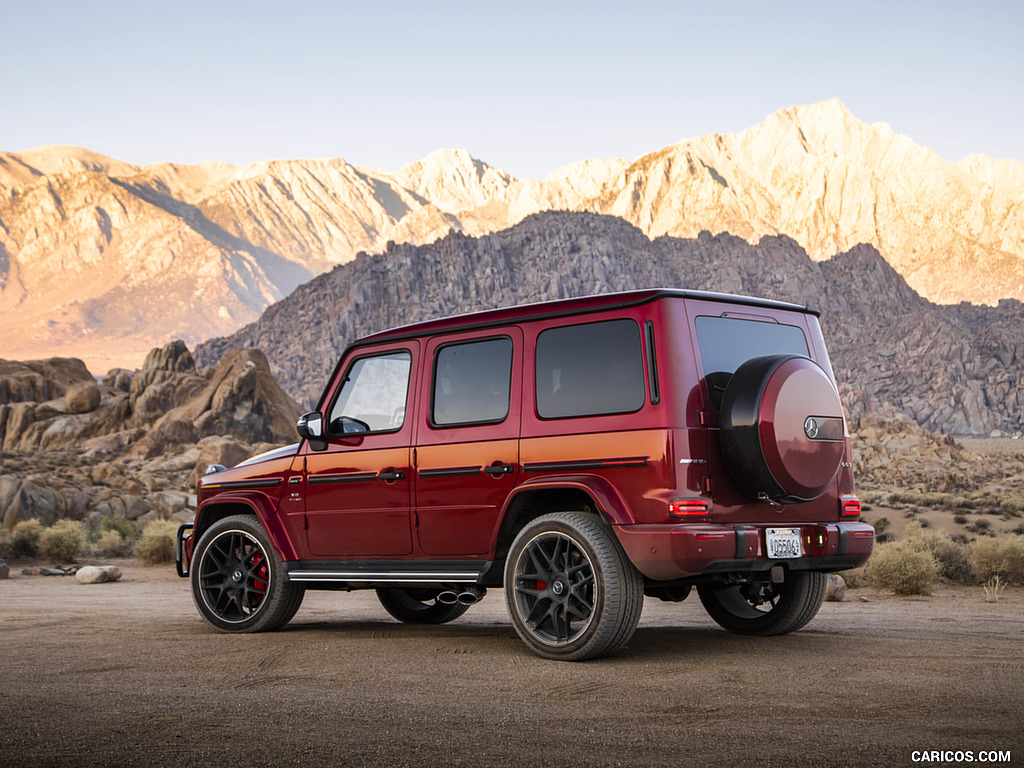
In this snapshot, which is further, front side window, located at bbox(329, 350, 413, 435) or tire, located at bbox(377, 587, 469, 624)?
tire, located at bbox(377, 587, 469, 624)

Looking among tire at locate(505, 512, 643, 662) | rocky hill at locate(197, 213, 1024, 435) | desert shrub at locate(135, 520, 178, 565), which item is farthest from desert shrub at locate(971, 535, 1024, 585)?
rocky hill at locate(197, 213, 1024, 435)

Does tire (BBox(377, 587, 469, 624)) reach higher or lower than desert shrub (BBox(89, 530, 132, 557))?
higher

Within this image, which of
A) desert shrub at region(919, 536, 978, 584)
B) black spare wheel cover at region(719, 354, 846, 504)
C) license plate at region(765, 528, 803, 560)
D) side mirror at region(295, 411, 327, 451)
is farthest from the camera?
desert shrub at region(919, 536, 978, 584)

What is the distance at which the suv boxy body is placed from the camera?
21.4ft

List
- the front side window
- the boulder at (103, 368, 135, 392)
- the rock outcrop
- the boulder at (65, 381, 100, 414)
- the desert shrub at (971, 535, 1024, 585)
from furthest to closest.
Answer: the boulder at (103, 368, 135, 392)
the boulder at (65, 381, 100, 414)
the rock outcrop
the desert shrub at (971, 535, 1024, 585)
the front side window

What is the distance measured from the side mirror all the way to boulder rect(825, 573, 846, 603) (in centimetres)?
675

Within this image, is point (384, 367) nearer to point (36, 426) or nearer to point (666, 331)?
point (666, 331)

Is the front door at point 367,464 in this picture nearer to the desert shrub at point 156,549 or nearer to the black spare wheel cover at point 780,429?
the black spare wheel cover at point 780,429

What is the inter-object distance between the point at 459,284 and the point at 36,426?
2771 inches

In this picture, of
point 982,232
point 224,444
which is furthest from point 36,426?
point 982,232

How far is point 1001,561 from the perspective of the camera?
1439cm

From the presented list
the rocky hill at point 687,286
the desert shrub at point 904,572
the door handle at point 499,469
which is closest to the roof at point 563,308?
the door handle at point 499,469

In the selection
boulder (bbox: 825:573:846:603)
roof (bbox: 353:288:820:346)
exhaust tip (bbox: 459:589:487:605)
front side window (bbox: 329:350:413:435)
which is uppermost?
roof (bbox: 353:288:820:346)

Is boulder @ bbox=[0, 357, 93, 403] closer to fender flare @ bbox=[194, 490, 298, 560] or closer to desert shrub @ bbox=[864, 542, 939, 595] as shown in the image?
fender flare @ bbox=[194, 490, 298, 560]
